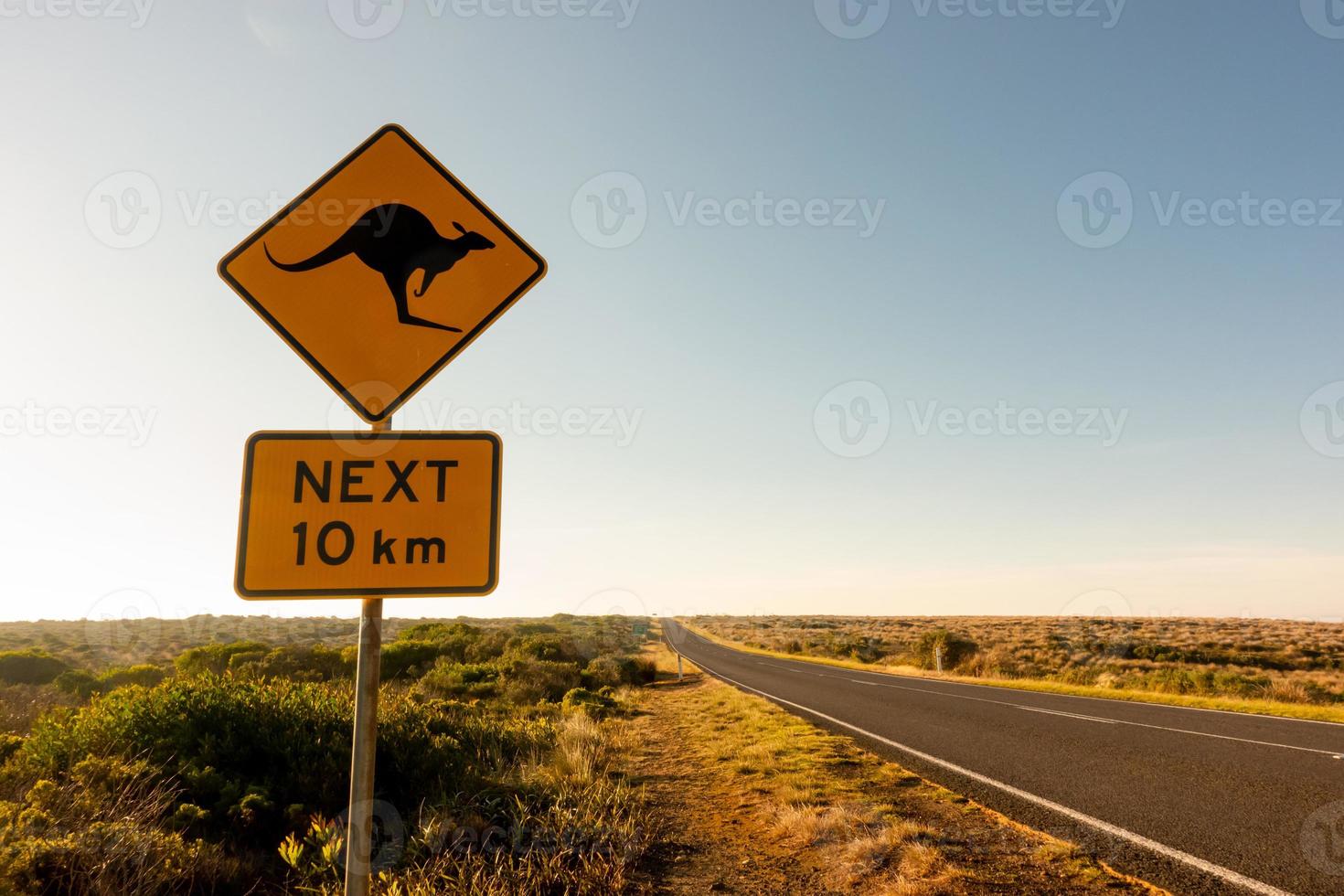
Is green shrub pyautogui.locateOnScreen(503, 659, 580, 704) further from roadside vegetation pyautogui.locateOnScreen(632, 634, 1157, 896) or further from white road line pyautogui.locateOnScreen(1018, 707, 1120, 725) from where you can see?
white road line pyautogui.locateOnScreen(1018, 707, 1120, 725)

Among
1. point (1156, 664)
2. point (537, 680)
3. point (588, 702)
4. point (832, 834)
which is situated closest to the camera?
point (832, 834)

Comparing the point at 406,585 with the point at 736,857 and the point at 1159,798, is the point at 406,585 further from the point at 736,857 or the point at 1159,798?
the point at 1159,798

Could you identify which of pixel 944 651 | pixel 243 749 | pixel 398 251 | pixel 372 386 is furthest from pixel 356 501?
pixel 944 651

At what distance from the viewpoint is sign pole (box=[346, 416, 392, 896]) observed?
1.94 metres

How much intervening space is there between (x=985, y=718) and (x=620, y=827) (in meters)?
9.67

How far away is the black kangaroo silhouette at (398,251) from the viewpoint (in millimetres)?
2453

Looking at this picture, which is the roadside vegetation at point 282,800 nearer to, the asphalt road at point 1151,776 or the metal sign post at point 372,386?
the metal sign post at point 372,386

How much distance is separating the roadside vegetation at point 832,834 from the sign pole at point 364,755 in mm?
3066

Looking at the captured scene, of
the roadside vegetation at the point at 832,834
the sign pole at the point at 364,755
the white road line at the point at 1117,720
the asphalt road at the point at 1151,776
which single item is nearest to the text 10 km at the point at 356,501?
the sign pole at the point at 364,755

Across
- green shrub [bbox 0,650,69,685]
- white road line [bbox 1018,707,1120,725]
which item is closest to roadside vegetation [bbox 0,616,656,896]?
white road line [bbox 1018,707,1120,725]

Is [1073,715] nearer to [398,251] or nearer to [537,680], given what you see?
[537,680]

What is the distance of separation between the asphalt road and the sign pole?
16.9 feet

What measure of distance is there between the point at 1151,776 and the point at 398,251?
9219mm

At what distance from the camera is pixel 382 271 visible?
8.10 feet
